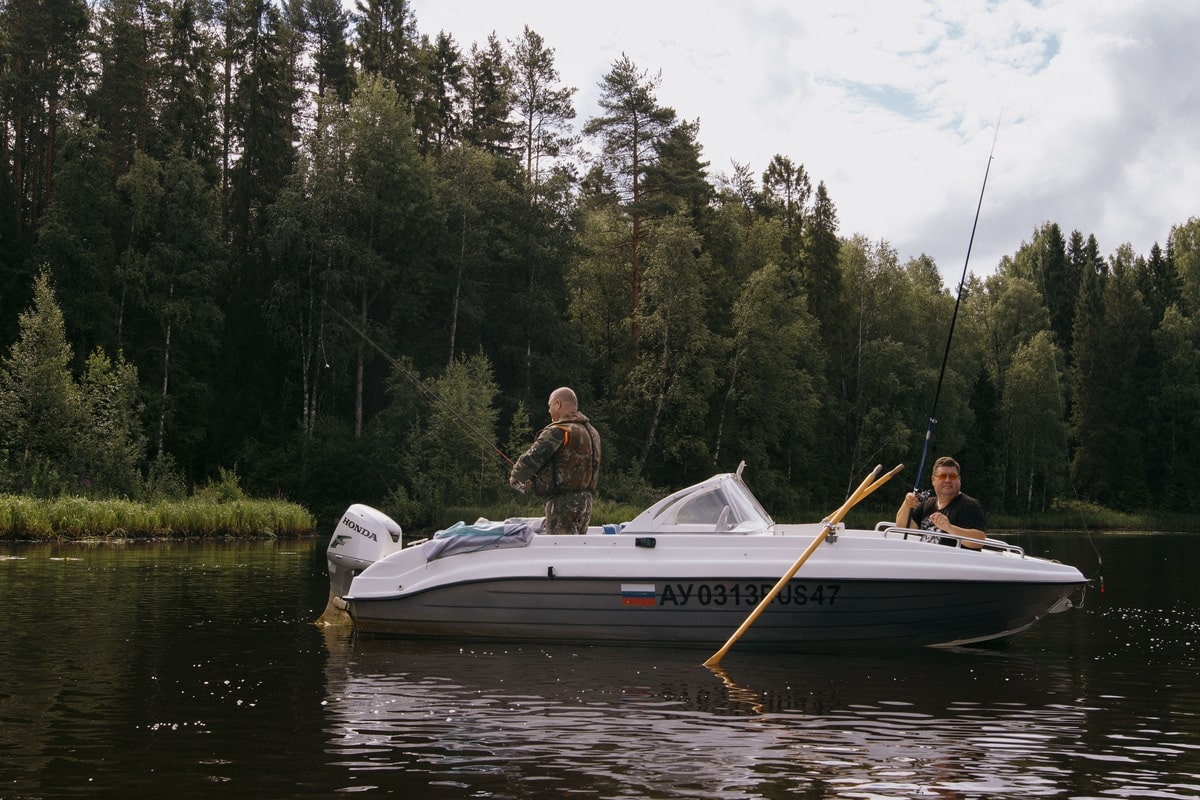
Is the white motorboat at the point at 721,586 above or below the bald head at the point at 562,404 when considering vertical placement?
below

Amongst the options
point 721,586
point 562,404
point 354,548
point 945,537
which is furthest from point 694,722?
point 354,548

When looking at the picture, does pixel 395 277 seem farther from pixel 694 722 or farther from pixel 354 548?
pixel 694 722

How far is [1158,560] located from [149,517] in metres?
22.7

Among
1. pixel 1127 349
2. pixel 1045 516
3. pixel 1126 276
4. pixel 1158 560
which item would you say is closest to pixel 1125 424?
pixel 1127 349

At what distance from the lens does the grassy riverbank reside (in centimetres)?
2380

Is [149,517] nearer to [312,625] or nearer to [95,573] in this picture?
[95,573]

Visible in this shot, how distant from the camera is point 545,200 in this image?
47344 mm

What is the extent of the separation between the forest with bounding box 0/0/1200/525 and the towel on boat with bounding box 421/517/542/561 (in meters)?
22.9

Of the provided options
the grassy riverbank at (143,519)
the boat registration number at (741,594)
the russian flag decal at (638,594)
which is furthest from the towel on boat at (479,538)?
the grassy riverbank at (143,519)

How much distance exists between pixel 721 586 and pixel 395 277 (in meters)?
36.8

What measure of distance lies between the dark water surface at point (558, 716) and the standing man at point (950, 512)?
41.9 inches

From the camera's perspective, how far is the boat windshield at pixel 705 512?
1077 centimetres

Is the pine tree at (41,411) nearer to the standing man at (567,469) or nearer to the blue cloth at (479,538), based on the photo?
the blue cloth at (479,538)

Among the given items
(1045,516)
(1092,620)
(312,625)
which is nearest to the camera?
(312,625)
